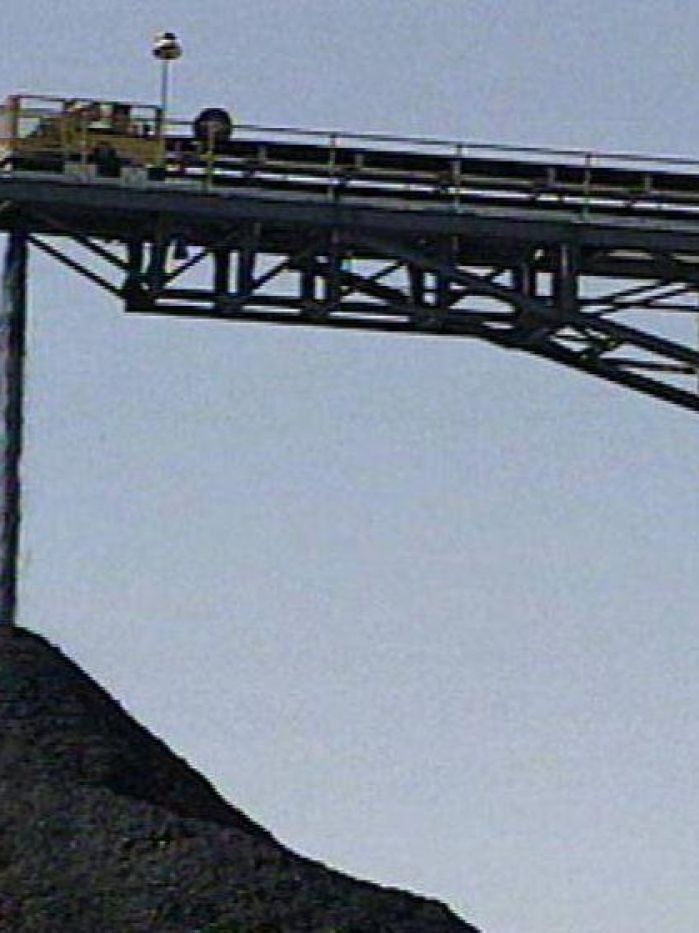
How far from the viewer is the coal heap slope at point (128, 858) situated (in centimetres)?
4353

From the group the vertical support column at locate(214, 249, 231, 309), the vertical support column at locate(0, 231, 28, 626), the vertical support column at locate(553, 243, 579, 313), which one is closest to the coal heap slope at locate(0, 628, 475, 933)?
the vertical support column at locate(0, 231, 28, 626)

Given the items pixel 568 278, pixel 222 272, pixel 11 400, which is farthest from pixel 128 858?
pixel 568 278

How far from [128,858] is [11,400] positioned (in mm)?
9397

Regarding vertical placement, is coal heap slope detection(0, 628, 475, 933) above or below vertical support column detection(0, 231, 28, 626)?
below

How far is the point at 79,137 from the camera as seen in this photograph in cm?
5119

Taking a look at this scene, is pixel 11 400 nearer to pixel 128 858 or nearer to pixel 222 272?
pixel 222 272

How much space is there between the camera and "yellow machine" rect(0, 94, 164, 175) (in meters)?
51.1

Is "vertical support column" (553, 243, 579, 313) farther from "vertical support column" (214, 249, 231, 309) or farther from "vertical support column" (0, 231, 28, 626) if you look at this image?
"vertical support column" (0, 231, 28, 626)

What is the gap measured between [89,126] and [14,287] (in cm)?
299

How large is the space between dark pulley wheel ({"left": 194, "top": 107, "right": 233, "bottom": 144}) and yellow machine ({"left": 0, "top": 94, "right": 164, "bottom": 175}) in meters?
0.73

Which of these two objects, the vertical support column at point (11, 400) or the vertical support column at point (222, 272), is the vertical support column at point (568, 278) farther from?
the vertical support column at point (11, 400)

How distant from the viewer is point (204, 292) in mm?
52156

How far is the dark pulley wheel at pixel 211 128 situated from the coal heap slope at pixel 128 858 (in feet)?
32.3

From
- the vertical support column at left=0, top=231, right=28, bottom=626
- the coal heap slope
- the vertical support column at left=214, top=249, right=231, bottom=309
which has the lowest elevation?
the coal heap slope
